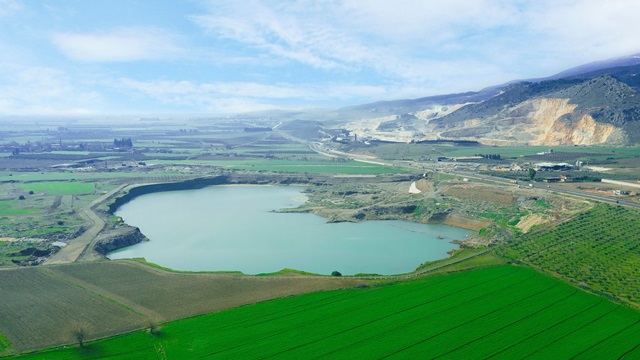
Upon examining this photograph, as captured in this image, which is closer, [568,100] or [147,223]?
[147,223]

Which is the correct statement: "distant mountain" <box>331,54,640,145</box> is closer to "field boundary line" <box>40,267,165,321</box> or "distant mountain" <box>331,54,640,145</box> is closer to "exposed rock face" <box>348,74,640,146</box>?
"exposed rock face" <box>348,74,640,146</box>

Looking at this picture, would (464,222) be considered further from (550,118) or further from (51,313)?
(550,118)

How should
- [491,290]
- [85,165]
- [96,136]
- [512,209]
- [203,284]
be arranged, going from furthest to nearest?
[96,136]
[85,165]
[512,209]
[203,284]
[491,290]

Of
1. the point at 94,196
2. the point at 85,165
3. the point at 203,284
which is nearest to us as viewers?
the point at 203,284

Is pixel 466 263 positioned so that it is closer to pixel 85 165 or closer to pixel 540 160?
pixel 540 160

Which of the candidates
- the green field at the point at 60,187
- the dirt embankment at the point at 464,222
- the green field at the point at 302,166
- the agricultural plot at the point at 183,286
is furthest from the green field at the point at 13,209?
the dirt embankment at the point at 464,222

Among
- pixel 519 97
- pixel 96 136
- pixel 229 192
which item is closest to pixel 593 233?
pixel 229 192
